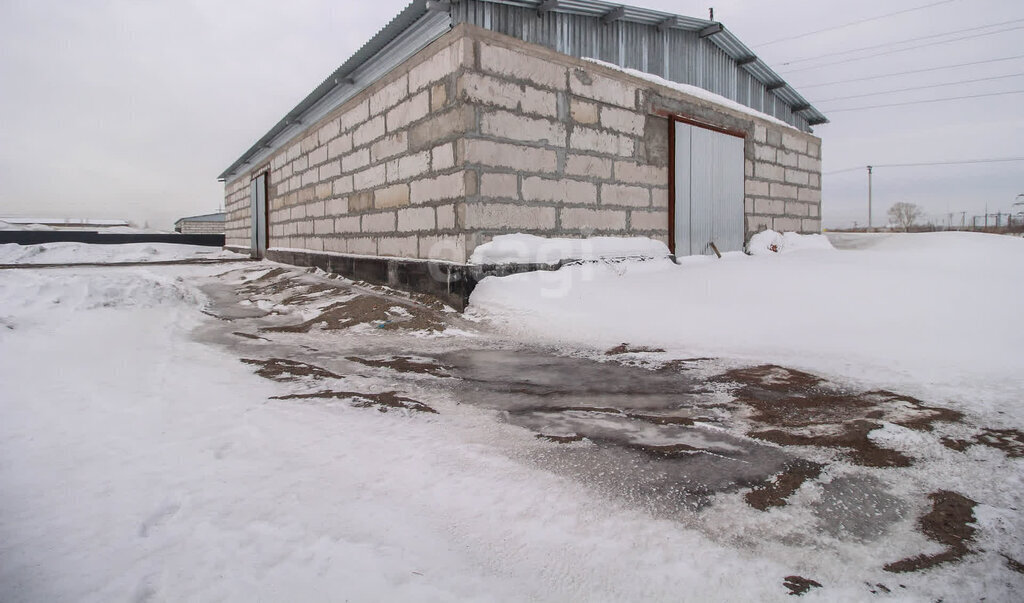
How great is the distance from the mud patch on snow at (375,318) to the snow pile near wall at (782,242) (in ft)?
20.0

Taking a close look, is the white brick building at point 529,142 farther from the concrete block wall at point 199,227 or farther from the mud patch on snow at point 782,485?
the concrete block wall at point 199,227

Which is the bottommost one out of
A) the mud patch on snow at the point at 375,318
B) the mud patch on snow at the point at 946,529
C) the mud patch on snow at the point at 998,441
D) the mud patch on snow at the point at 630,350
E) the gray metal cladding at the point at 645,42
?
the mud patch on snow at the point at 946,529

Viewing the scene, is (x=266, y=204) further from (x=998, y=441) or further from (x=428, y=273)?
(x=998, y=441)

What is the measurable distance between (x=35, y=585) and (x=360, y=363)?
236 centimetres

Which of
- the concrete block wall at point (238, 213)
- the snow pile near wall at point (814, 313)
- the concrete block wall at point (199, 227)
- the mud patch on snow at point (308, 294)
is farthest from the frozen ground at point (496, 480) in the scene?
the concrete block wall at point (199, 227)

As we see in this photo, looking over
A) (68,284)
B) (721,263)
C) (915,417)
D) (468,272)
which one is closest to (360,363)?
(468,272)

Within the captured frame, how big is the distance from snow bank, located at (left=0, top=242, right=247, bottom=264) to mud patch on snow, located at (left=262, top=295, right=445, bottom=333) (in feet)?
42.4

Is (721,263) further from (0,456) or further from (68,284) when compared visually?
(68,284)

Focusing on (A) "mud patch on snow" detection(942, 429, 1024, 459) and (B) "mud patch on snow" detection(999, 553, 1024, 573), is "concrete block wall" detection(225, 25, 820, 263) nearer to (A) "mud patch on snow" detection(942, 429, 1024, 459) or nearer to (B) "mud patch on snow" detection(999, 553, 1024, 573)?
(A) "mud patch on snow" detection(942, 429, 1024, 459)

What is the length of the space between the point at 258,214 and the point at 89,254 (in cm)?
952

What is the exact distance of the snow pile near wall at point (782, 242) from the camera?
878 cm

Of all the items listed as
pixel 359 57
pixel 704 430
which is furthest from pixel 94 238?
pixel 704 430

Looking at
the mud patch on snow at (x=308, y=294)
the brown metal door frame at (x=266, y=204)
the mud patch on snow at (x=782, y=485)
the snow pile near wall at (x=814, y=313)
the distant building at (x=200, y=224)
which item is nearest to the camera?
the mud patch on snow at (x=782, y=485)

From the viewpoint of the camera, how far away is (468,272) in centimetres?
515
